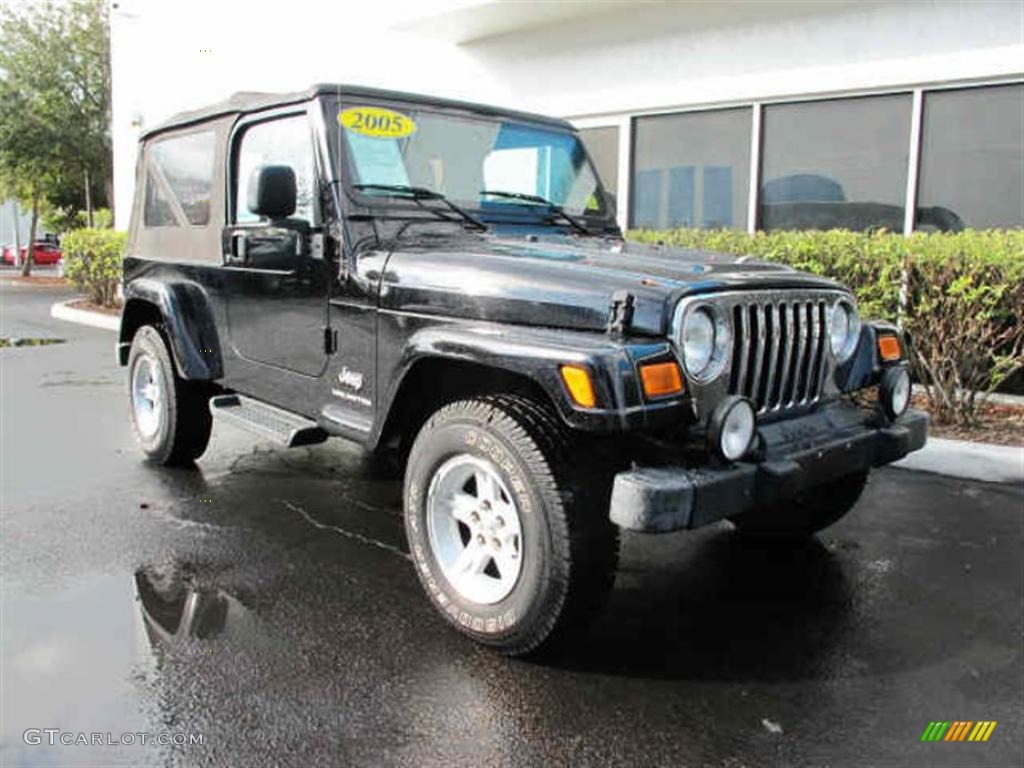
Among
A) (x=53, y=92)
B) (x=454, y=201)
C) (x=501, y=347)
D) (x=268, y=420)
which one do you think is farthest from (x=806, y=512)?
(x=53, y=92)

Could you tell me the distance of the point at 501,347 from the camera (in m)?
3.22

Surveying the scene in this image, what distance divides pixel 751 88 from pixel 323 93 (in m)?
6.63

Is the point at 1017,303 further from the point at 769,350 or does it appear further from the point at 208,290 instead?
the point at 208,290

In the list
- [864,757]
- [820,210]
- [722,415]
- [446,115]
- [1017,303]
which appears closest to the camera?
[864,757]

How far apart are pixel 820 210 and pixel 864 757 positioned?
757 centimetres

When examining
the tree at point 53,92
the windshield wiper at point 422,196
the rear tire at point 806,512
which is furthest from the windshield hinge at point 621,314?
the tree at point 53,92

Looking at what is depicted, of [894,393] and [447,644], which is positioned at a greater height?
[894,393]

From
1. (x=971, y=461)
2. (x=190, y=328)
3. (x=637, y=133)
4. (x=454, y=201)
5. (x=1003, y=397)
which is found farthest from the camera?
(x=637, y=133)

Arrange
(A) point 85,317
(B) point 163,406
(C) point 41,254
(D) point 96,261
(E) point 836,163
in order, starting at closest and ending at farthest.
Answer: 1. (B) point 163,406
2. (E) point 836,163
3. (A) point 85,317
4. (D) point 96,261
5. (C) point 41,254

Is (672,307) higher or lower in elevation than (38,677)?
higher

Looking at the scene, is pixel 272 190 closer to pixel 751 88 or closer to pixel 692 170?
pixel 751 88

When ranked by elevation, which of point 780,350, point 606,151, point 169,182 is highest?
point 606,151

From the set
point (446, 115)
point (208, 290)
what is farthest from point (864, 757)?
point (208, 290)

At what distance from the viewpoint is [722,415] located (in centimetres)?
302
